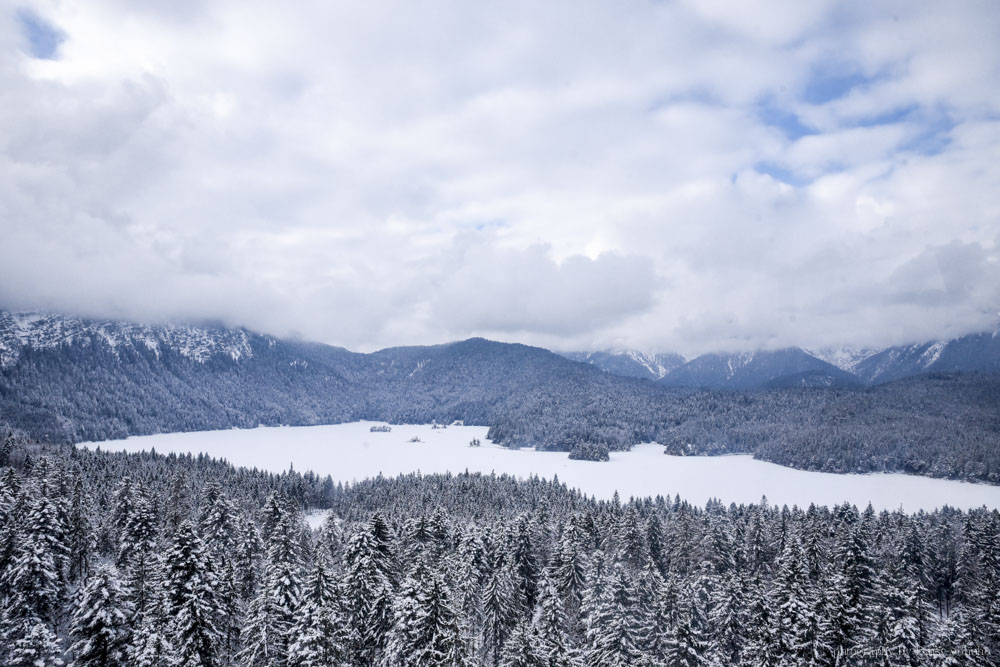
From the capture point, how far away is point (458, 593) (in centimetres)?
5484

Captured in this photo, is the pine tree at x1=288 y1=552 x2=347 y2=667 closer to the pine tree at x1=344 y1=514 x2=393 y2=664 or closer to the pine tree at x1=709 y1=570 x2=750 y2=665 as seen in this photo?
the pine tree at x1=344 y1=514 x2=393 y2=664

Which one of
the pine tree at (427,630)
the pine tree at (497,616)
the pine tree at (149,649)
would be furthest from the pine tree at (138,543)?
the pine tree at (497,616)

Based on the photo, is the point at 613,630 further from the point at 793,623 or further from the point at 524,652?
the point at 793,623

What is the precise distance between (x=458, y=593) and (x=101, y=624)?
31.9m

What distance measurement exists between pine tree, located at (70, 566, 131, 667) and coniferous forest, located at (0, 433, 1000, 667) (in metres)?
0.09

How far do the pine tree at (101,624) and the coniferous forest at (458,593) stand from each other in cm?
9

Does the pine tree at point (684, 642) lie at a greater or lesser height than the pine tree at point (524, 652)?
lesser

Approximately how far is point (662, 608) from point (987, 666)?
99.5 ft

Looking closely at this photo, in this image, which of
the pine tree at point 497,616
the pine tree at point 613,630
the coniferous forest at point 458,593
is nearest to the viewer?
the coniferous forest at point 458,593

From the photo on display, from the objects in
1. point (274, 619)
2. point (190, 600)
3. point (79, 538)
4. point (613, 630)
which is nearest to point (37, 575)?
point (190, 600)

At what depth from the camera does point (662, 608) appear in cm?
5334

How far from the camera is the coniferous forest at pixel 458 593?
118 feet

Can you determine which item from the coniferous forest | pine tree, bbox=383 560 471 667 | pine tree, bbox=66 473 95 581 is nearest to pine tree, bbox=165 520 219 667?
the coniferous forest

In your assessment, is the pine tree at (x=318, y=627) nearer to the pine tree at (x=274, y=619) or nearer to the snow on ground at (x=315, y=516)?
the pine tree at (x=274, y=619)
